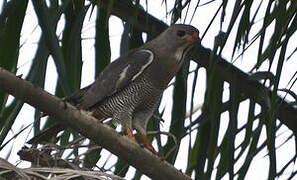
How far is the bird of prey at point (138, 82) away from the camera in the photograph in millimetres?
4258

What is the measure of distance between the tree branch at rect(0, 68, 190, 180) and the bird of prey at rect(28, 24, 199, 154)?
4.27ft

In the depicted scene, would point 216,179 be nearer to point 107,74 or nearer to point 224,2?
point 224,2

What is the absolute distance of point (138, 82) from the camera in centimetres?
438

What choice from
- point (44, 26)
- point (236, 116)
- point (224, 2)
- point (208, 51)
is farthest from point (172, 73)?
point (44, 26)

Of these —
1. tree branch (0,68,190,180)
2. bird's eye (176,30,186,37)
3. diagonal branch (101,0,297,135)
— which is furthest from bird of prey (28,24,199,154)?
tree branch (0,68,190,180)

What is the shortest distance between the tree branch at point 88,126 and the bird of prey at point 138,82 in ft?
4.27

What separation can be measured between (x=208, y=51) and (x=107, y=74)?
0.69 metres

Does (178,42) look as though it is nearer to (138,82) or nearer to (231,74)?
(138,82)

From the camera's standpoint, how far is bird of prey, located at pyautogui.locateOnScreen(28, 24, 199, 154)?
4258 millimetres

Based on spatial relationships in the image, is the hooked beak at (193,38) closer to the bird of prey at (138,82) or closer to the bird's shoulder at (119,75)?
the bird of prey at (138,82)

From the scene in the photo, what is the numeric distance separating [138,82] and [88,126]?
168 cm

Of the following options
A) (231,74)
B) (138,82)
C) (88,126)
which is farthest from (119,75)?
(88,126)

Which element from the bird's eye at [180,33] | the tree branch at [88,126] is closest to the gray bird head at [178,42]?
the bird's eye at [180,33]

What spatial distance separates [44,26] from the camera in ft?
8.85
